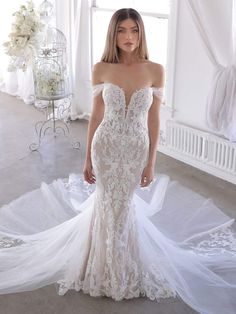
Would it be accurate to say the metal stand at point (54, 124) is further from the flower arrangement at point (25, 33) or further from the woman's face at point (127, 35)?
the woman's face at point (127, 35)

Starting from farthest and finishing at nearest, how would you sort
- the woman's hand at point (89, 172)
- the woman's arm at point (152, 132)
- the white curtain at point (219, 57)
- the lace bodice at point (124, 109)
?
the white curtain at point (219, 57) → the woman's hand at point (89, 172) → the woman's arm at point (152, 132) → the lace bodice at point (124, 109)

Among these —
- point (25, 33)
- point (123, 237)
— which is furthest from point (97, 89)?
point (25, 33)

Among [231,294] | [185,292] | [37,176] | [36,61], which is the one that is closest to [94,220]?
[185,292]

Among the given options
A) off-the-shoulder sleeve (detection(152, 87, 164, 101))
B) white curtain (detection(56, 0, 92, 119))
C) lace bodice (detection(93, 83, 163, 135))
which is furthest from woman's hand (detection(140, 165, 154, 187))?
white curtain (detection(56, 0, 92, 119))

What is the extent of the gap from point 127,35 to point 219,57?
170 cm

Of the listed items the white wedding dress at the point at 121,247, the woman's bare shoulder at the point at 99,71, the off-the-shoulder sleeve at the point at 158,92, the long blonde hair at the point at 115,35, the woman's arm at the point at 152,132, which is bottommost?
the white wedding dress at the point at 121,247

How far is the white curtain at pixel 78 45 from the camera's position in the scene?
4961mm

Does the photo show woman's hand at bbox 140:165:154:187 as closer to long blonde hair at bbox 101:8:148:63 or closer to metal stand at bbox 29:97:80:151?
long blonde hair at bbox 101:8:148:63

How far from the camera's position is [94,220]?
7.89ft

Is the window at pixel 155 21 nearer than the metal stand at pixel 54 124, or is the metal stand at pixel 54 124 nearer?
the window at pixel 155 21

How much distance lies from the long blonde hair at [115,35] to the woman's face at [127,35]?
0.05 ft

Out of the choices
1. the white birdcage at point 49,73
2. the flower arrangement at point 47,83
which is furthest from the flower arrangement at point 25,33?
the flower arrangement at point 47,83

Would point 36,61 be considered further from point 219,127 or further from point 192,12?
point 219,127

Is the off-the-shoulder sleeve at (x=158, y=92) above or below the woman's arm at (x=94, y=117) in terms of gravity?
above
